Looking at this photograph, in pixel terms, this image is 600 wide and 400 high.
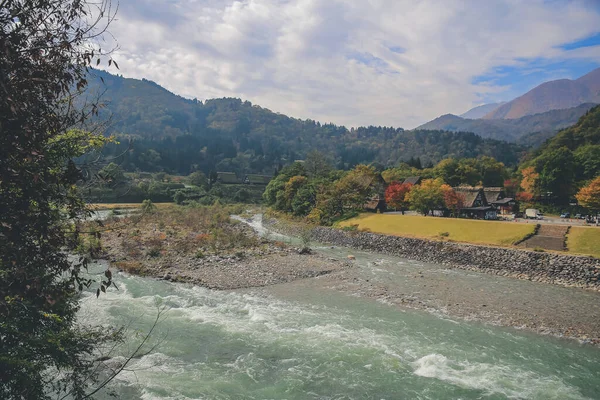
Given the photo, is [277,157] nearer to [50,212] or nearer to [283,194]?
[283,194]

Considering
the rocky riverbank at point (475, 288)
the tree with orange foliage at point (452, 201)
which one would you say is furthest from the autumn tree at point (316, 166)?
the rocky riverbank at point (475, 288)

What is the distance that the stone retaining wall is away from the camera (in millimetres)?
22891

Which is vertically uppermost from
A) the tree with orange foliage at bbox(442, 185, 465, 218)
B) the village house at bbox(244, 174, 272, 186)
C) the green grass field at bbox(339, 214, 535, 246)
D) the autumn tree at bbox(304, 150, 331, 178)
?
the autumn tree at bbox(304, 150, 331, 178)

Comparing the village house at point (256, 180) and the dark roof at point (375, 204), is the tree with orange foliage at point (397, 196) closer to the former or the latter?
the dark roof at point (375, 204)

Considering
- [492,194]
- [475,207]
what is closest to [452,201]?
[475,207]

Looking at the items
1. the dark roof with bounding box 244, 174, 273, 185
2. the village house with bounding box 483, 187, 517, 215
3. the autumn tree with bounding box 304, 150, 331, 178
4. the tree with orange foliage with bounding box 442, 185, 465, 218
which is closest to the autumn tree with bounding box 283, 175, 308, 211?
the autumn tree with bounding box 304, 150, 331, 178

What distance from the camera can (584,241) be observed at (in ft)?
85.2

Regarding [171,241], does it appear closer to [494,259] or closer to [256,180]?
[494,259]

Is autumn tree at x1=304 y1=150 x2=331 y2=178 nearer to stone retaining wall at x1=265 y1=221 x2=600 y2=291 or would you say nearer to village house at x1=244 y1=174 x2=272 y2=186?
village house at x1=244 y1=174 x2=272 y2=186

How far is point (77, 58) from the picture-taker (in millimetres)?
5242

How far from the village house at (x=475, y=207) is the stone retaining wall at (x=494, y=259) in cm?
1652

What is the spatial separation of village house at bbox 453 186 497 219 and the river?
108 ft

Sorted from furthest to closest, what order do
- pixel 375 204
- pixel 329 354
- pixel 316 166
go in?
pixel 316 166 < pixel 375 204 < pixel 329 354

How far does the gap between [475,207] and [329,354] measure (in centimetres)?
4048
